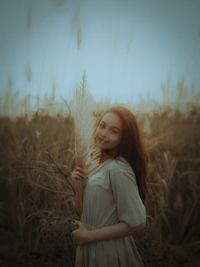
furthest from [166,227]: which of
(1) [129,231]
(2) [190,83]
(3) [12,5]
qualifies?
(3) [12,5]

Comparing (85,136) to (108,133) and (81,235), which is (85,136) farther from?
(81,235)

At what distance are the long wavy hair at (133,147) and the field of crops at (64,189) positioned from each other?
0.17 feet

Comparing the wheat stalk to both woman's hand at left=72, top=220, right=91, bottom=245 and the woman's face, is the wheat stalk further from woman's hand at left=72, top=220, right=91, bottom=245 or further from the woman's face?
woman's hand at left=72, top=220, right=91, bottom=245

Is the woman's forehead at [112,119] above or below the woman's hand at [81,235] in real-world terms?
above

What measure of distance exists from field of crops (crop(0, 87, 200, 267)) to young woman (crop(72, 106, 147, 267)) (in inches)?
2.7

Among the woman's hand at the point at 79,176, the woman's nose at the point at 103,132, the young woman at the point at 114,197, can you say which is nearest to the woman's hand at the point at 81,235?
the young woman at the point at 114,197

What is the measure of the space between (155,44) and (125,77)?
1.01 feet

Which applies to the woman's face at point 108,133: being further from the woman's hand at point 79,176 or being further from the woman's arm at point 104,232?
the woman's arm at point 104,232

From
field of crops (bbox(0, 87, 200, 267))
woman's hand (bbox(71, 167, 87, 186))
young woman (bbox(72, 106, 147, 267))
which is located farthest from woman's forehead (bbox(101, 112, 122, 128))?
woman's hand (bbox(71, 167, 87, 186))

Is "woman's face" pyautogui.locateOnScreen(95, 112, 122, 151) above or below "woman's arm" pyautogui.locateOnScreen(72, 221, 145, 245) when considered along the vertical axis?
above

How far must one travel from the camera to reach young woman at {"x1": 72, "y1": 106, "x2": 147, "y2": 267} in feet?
8.30

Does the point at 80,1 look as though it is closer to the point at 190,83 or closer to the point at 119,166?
the point at 190,83

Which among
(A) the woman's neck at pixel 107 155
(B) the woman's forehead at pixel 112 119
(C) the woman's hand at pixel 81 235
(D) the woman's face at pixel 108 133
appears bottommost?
(C) the woman's hand at pixel 81 235

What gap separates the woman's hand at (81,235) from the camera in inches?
100
